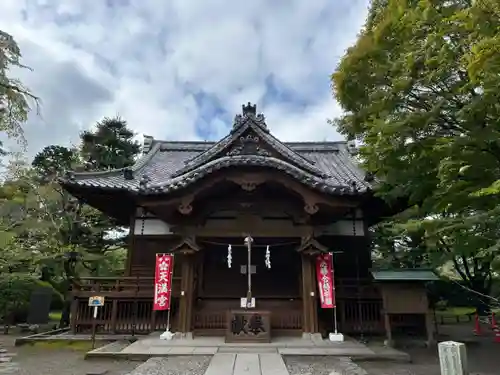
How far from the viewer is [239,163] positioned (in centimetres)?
1023

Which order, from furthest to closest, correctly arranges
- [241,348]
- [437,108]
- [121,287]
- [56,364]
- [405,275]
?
[121,287] < [405,275] < [241,348] < [56,364] < [437,108]

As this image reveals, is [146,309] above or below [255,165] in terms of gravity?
below

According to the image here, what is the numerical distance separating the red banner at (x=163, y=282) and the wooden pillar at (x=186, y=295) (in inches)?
19.0

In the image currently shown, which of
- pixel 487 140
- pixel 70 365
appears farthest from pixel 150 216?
pixel 487 140

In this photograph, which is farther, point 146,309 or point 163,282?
point 146,309

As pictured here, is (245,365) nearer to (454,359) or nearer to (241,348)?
(241,348)

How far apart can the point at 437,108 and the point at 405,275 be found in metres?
4.74

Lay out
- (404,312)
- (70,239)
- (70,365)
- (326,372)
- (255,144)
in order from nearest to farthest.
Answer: (326,372) < (70,365) < (404,312) < (255,144) < (70,239)

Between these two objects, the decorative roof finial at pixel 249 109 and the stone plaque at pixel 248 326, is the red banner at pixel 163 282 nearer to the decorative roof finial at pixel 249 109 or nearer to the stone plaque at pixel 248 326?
the stone plaque at pixel 248 326

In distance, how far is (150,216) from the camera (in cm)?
1244

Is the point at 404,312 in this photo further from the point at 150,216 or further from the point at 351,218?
the point at 150,216

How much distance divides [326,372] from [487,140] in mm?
5116

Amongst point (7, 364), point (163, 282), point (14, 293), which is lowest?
point (7, 364)

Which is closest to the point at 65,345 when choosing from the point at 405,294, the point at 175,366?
the point at 175,366
